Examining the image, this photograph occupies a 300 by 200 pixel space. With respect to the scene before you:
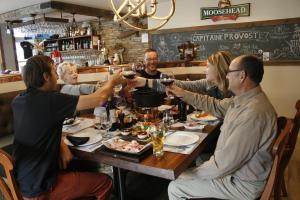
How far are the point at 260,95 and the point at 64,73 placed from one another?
2.21 meters

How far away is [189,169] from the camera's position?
5.24 feet

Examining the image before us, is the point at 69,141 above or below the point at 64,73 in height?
below

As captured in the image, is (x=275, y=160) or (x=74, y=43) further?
(x=74, y=43)

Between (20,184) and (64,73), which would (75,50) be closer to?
(64,73)

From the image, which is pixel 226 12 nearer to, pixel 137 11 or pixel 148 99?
pixel 137 11

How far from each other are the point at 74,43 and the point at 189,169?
7842mm

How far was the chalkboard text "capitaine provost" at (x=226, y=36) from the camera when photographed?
4.71m

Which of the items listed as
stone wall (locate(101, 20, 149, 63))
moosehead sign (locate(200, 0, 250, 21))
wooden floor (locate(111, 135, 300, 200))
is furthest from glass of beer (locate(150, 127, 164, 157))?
stone wall (locate(101, 20, 149, 63))

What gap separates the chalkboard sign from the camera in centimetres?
442

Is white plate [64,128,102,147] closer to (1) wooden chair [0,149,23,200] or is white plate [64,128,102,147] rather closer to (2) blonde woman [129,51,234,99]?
(1) wooden chair [0,149,23,200]

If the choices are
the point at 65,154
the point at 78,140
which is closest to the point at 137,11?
the point at 78,140

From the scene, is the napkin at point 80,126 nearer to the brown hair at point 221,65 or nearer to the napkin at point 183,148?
the napkin at point 183,148

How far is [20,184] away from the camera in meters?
1.66

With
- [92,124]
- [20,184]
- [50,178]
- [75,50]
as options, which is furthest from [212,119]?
[75,50]
